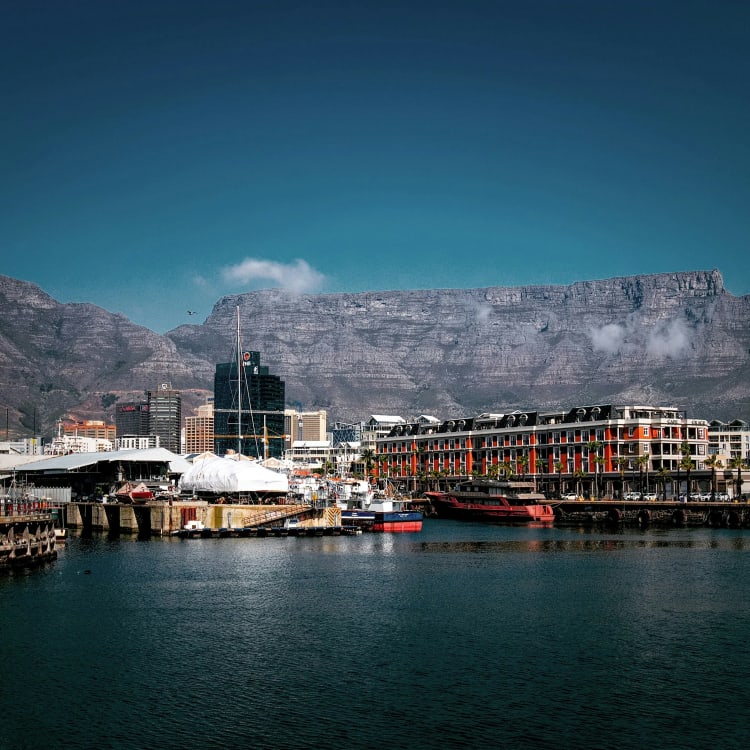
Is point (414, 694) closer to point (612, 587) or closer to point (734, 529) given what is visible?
point (612, 587)

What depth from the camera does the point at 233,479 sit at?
484 ft

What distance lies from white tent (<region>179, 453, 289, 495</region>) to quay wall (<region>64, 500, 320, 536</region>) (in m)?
6.04

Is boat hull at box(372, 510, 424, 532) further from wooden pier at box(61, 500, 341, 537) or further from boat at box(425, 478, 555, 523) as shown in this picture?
boat at box(425, 478, 555, 523)

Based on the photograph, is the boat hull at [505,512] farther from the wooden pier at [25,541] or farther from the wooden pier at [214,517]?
the wooden pier at [25,541]

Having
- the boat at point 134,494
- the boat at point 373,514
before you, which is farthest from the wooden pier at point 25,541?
the boat at point 373,514

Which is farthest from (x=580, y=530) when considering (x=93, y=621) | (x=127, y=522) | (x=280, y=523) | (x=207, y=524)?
(x=93, y=621)

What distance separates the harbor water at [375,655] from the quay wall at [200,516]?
3329 centimetres

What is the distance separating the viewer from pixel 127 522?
146625 mm

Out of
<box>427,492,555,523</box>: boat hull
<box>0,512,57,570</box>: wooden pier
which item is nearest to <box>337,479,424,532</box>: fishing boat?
<box>427,492,555,523</box>: boat hull

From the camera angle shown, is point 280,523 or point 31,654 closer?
point 31,654

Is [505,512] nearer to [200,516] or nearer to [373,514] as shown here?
[373,514]

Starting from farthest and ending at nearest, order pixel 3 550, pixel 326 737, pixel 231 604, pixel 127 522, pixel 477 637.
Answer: pixel 127 522 → pixel 3 550 → pixel 231 604 → pixel 477 637 → pixel 326 737

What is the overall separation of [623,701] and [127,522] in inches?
4281

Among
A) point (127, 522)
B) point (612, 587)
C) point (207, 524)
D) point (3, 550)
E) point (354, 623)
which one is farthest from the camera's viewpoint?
point (127, 522)
